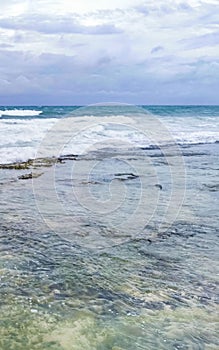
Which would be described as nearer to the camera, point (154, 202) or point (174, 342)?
point (174, 342)

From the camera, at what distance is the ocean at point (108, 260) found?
14.5ft

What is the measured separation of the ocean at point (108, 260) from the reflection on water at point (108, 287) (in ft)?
0.04

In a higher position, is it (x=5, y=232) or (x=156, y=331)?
(x=5, y=232)

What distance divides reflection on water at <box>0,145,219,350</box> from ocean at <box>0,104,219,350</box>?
0.01m

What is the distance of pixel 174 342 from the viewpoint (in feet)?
13.9

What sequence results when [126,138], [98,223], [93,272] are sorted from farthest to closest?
[126,138] < [98,223] < [93,272]

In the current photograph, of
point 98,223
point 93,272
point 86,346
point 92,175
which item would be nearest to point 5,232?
point 98,223

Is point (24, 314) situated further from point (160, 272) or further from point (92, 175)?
point (92, 175)

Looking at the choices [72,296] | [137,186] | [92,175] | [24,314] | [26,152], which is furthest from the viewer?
[26,152]

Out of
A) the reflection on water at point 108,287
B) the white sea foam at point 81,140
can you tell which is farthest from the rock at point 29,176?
the reflection on water at point 108,287

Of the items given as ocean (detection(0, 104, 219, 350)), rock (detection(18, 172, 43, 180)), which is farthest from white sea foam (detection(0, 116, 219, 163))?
ocean (detection(0, 104, 219, 350))

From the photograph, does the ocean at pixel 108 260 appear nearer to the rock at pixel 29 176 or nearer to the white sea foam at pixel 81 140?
the rock at pixel 29 176

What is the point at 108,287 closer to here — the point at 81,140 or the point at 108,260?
the point at 108,260

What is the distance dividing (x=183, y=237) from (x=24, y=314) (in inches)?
141
